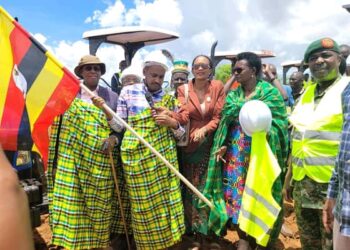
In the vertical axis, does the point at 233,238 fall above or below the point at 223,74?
below

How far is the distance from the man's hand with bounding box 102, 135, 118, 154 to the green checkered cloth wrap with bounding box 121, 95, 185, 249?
9 centimetres

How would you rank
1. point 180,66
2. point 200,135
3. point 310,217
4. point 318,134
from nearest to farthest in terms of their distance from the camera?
1. point 318,134
2. point 310,217
3. point 200,135
4. point 180,66

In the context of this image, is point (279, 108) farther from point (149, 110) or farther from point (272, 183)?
point (149, 110)

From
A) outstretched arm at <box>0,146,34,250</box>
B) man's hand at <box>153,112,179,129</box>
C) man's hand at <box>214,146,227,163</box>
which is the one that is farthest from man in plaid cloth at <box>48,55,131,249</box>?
outstretched arm at <box>0,146,34,250</box>

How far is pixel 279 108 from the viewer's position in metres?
3.71

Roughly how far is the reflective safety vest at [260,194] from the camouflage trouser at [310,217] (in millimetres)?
299

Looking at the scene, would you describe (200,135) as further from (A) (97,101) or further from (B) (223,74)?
(B) (223,74)

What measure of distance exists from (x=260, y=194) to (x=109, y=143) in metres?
1.32

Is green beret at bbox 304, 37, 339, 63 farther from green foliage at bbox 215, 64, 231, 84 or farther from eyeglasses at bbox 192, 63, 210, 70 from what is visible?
green foliage at bbox 215, 64, 231, 84

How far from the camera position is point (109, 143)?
3.49 metres

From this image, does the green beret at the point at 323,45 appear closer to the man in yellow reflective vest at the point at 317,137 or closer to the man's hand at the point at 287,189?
the man in yellow reflective vest at the point at 317,137

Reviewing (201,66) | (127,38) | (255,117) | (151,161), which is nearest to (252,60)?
(201,66)

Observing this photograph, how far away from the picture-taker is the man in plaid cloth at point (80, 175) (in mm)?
3510

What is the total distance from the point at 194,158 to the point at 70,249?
141cm
